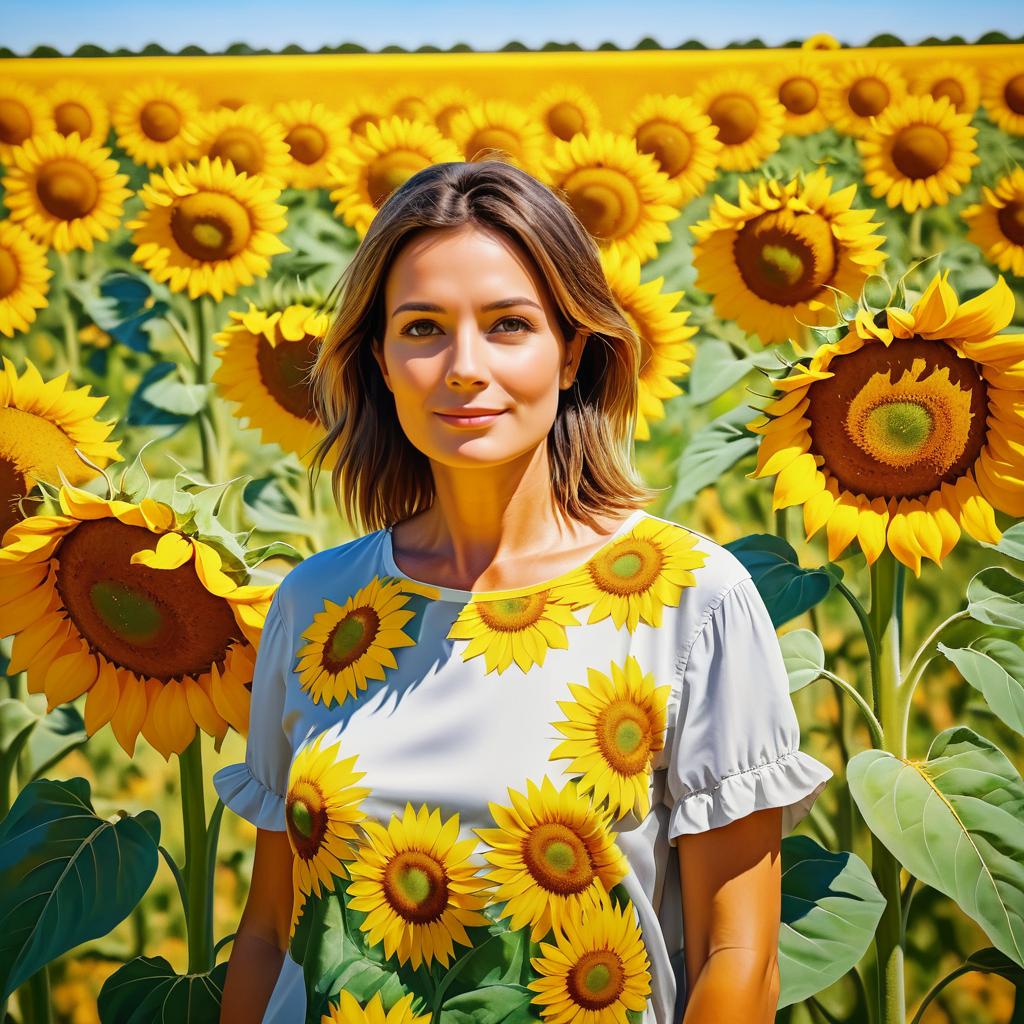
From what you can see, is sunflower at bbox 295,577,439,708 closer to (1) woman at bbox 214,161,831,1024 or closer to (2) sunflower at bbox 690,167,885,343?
(1) woman at bbox 214,161,831,1024

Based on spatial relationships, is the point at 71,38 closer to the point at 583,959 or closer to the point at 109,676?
the point at 109,676

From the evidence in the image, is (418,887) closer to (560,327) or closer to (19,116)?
(560,327)

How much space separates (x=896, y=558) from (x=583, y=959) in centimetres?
68

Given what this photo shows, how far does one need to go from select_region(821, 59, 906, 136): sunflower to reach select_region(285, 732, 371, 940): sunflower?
1.01 metres

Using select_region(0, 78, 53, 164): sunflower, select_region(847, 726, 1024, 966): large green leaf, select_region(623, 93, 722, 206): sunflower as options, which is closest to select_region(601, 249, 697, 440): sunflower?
select_region(623, 93, 722, 206): sunflower

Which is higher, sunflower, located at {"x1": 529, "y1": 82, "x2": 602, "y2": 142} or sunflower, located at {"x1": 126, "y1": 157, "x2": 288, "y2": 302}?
sunflower, located at {"x1": 529, "y1": 82, "x2": 602, "y2": 142}

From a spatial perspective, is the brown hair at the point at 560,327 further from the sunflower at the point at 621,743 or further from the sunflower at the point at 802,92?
the sunflower at the point at 802,92

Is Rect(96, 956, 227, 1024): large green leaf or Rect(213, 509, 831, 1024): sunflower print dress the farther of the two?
Rect(96, 956, 227, 1024): large green leaf

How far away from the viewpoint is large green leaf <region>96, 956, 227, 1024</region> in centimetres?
152

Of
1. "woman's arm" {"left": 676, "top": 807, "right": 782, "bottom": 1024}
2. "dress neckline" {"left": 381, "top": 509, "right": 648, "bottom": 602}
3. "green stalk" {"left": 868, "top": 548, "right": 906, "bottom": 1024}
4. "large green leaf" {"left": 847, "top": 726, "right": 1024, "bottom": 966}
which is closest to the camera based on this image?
"woman's arm" {"left": 676, "top": 807, "right": 782, "bottom": 1024}

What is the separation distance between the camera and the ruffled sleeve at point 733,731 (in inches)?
38.4

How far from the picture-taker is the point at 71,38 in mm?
1586

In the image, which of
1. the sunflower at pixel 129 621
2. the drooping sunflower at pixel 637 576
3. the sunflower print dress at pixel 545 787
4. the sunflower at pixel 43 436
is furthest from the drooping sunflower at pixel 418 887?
Answer: the sunflower at pixel 43 436

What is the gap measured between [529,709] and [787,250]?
78 cm
